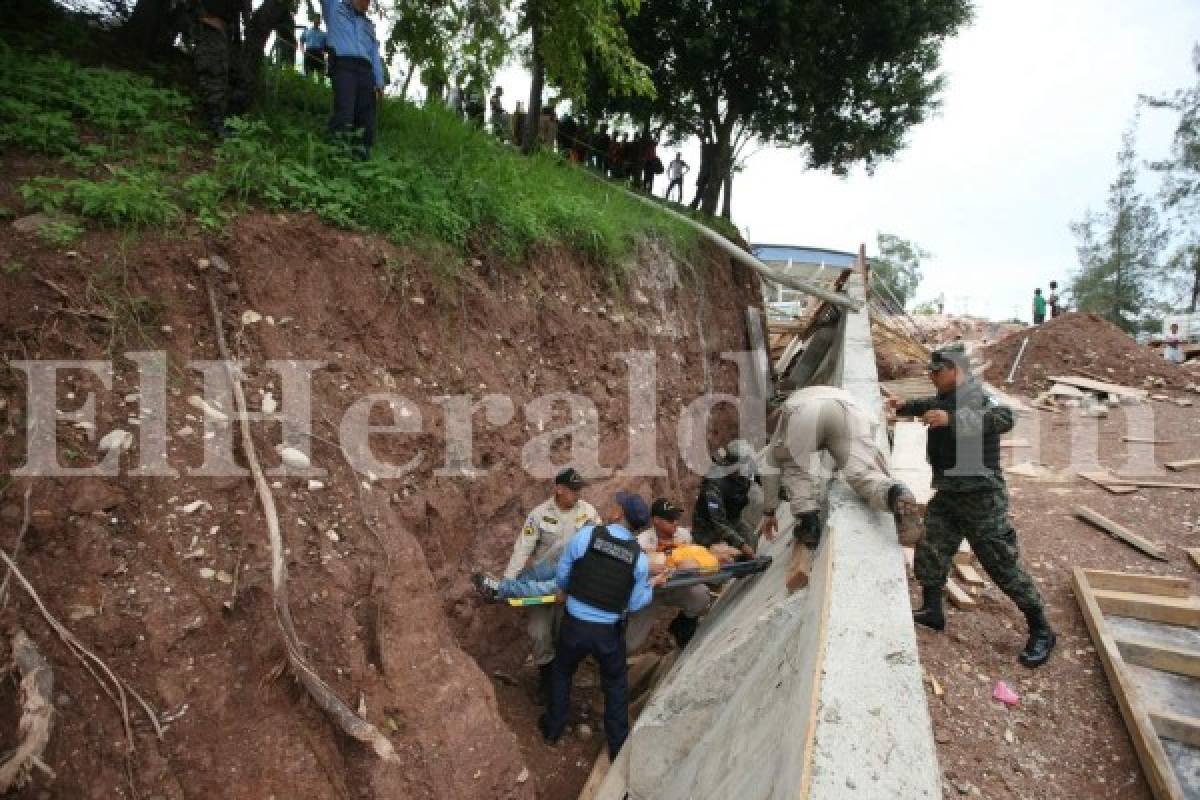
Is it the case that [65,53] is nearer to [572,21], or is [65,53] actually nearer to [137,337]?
[137,337]

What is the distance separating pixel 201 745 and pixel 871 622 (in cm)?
309

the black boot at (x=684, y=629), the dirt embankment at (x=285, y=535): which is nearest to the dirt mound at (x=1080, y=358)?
the black boot at (x=684, y=629)

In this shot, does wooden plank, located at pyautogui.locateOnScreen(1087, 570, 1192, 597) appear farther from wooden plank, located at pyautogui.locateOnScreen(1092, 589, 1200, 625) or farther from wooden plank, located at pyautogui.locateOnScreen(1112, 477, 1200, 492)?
wooden plank, located at pyautogui.locateOnScreen(1112, 477, 1200, 492)

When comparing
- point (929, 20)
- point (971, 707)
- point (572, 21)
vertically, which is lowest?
point (971, 707)

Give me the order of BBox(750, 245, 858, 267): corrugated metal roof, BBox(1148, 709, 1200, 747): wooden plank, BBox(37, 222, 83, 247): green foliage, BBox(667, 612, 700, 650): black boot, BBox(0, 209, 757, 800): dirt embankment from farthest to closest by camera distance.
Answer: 1. BBox(750, 245, 858, 267): corrugated metal roof
2. BBox(667, 612, 700, 650): black boot
3. BBox(37, 222, 83, 247): green foliage
4. BBox(1148, 709, 1200, 747): wooden plank
5. BBox(0, 209, 757, 800): dirt embankment

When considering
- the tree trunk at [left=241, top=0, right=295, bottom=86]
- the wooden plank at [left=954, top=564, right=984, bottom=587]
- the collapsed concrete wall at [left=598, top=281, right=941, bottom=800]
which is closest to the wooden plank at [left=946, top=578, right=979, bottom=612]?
the wooden plank at [left=954, top=564, right=984, bottom=587]

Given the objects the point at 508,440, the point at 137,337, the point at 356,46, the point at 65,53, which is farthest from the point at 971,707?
the point at 65,53

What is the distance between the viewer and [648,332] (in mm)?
8000

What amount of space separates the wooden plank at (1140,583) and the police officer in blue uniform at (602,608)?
3.19 meters

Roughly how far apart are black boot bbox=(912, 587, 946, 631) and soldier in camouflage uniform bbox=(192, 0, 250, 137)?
594 cm

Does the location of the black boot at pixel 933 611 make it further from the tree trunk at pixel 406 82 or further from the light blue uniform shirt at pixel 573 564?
the tree trunk at pixel 406 82

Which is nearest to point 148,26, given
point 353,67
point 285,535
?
point 353,67

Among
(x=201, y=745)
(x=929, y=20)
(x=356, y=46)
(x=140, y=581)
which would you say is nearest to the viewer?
(x=201, y=745)

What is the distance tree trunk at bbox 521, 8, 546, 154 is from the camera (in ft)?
22.3
